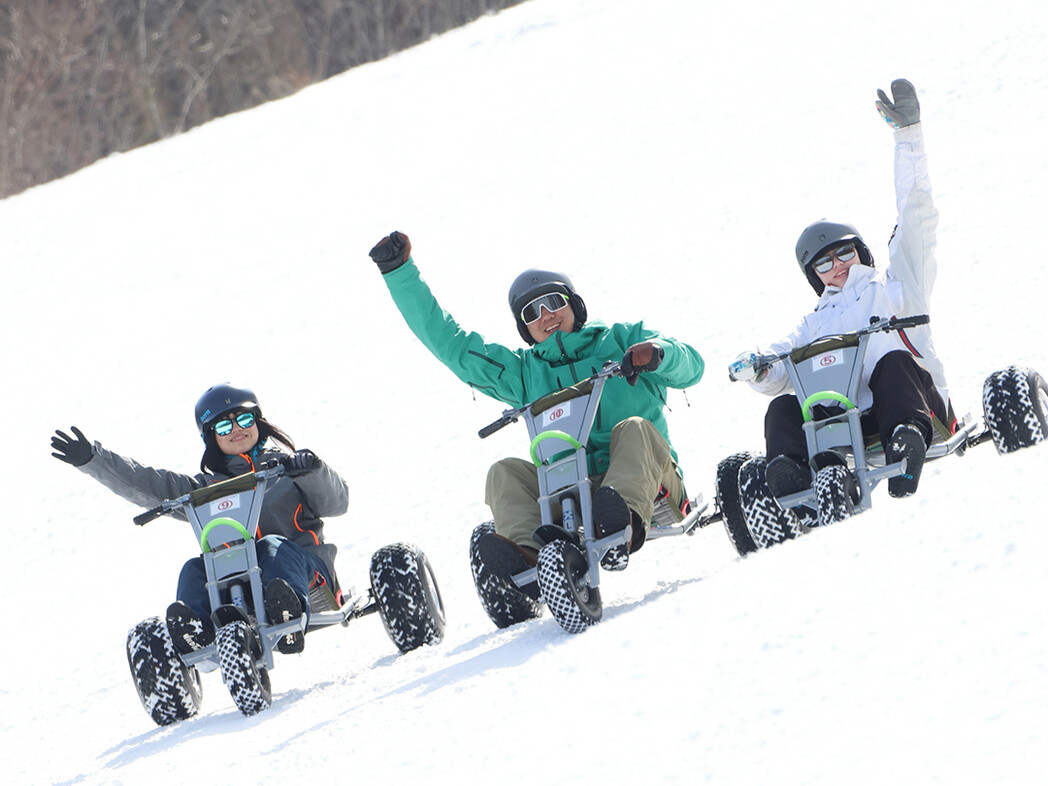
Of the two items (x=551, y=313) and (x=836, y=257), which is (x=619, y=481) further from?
(x=836, y=257)

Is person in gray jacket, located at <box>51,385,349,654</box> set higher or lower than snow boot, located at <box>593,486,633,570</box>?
higher

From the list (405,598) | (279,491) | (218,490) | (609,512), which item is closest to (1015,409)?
(609,512)

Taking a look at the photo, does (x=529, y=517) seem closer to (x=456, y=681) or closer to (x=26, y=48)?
(x=456, y=681)

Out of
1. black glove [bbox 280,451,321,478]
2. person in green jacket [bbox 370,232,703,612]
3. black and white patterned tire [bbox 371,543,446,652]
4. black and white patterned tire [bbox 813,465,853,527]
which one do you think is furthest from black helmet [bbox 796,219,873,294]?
black glove [bbox 280,451,321,478]

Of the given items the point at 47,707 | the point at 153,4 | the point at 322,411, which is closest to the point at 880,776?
the point at 47,707

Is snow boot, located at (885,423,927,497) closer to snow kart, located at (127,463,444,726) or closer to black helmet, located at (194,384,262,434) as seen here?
snow kart, located at (127,463,444,726)

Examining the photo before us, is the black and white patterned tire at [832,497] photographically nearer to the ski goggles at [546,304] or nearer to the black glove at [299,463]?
the ski goggles at [546,304]

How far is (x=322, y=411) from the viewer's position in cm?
905

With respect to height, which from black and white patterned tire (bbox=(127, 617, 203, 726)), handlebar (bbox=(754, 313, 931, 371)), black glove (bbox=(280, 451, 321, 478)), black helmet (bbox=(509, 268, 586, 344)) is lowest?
black and white patterned tire (bbox=(127, 617, 203, 726))

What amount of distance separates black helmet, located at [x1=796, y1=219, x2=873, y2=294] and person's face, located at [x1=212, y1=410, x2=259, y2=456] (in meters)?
2.27

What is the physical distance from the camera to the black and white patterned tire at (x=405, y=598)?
16.1 ft

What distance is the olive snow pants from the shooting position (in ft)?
14.1

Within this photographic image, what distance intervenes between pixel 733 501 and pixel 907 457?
0.83 meters

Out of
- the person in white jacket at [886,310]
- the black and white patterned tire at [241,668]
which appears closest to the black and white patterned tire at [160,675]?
the black and white patterned tire at [241,668]
